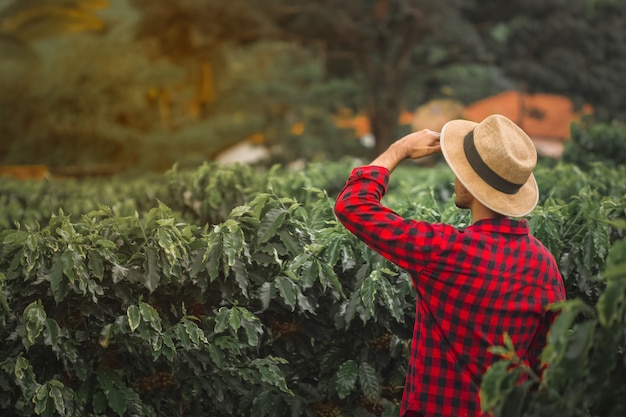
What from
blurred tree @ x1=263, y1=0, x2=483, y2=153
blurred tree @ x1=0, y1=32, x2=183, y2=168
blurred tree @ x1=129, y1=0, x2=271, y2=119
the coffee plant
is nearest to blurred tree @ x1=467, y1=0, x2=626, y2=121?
blurred tree @ x1=263, y1=0, x2=483, y2=153

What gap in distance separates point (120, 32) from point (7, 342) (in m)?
30.6

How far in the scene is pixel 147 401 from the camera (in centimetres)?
358

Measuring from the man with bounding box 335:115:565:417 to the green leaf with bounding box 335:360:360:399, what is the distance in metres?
0.67

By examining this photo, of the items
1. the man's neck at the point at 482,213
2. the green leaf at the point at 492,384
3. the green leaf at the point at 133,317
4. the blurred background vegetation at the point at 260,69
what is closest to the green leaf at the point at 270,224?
the green leaf at the point at 133,317

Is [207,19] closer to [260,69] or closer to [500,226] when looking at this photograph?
[260,69]

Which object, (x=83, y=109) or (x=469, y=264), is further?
(x=83, y=109)

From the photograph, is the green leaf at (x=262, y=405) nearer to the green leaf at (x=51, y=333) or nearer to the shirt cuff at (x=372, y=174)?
the green leaf at (x=51, y=333)

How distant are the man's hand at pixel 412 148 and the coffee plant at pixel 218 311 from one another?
723 mm

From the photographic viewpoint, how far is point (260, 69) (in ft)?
103

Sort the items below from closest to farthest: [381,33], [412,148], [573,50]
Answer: [412,148] < [573,50] < [381,33]

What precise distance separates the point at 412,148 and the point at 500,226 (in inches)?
15.7

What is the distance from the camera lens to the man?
8.71 feet

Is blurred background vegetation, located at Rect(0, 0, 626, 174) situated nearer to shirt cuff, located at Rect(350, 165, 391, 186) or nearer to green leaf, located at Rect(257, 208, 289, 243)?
green leaf, located at Rect(257, 208, 289, 243)

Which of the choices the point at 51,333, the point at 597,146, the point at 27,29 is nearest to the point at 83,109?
the point at 27,29
